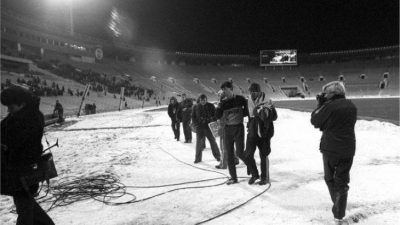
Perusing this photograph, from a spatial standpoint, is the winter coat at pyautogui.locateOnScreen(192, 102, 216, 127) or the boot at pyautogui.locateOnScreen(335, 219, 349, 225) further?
the winter coat at pyautogui.locateOnScreen(192, 102, 216, 127)

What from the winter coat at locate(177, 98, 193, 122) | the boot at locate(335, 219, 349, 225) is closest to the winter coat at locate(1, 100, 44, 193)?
the boot at locate(335, 219, 349, 225)

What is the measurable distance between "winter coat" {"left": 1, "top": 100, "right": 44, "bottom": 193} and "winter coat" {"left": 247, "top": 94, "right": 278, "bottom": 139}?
3577 millimetres

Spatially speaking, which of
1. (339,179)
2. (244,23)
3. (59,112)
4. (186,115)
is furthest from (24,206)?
(244,23)

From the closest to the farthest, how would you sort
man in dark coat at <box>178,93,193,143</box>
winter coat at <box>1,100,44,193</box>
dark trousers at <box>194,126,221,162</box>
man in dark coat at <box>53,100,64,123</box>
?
winter coat at <box>1,100,44,193</box> < dark trousers at <box>194,126,221,162</box> < man in dark coat at <box>178,93,193,143</box> < man in dark coat at <box>53,100,64,123</box>

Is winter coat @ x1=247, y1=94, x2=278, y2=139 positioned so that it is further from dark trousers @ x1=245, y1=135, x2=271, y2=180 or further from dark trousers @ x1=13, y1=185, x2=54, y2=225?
dark trousers @ x1=13, y1=185, x2=54, y2=225

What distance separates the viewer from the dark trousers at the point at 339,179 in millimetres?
3824

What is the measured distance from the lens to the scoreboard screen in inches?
2953

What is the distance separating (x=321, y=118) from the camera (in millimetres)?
3986

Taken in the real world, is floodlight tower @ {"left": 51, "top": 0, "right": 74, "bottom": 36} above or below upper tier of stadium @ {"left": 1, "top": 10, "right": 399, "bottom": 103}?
above

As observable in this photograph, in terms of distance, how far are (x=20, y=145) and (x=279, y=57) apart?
76.7 meters

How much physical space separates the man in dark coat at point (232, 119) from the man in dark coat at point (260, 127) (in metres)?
0.20

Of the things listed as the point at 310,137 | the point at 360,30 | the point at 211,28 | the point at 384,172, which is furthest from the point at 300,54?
the point at 384,172

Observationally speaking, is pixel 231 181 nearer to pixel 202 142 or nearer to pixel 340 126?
pixel 202 142

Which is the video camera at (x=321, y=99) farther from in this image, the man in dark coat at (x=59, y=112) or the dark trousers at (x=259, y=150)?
the man in dark coat at (x=59, y=112)
